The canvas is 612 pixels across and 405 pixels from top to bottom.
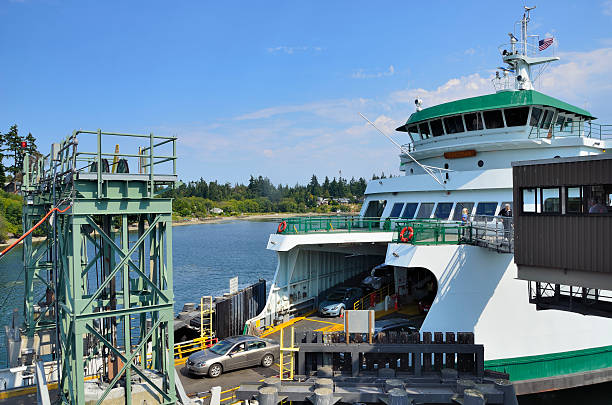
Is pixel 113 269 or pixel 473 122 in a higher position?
pixel 473 122

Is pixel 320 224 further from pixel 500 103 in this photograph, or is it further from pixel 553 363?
pixel 553 363

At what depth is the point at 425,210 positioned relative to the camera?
19922 mm

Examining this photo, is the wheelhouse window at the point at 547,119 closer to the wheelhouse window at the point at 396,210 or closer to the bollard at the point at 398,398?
the wheelhouse window at the point at 396,210

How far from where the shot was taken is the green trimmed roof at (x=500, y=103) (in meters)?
19.1

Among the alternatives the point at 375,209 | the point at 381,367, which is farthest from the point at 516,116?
the point at 381,367

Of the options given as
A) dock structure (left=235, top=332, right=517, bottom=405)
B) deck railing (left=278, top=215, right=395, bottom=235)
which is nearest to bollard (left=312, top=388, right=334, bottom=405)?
dock structure (left=235, top=332, right=517, bottom=405)

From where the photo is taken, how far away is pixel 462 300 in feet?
46.9

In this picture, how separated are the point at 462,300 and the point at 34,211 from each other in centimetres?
1441

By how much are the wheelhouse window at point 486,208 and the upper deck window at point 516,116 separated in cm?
424

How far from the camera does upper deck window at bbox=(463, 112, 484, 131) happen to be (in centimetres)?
2009

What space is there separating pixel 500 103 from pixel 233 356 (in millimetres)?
14529

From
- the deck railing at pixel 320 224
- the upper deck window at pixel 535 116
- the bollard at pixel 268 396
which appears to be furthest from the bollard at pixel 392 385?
the upper deck window at pixel 535 116

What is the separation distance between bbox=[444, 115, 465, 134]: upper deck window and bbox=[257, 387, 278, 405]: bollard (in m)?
14.9

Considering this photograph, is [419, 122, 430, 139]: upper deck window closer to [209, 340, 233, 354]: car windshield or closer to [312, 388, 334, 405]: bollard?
[209, 340, 233, 354]: car windshield
